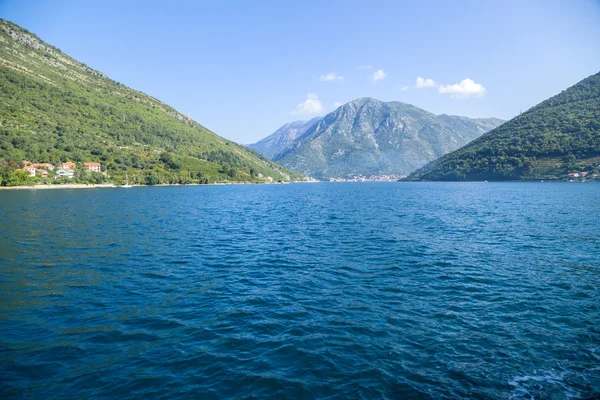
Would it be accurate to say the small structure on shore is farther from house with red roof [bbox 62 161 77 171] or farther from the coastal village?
house with red roof [bbox 62 161 77 171]

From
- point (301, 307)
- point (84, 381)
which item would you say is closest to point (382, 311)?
point (301, 307)

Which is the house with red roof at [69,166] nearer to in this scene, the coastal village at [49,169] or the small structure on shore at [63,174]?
the coastal village at [49,169]

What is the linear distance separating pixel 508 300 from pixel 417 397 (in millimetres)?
12448

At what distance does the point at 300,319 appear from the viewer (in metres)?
16.4

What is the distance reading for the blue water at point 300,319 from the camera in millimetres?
11047

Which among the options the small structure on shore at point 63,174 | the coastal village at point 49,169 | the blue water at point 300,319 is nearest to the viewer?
the blue water at point 300,319

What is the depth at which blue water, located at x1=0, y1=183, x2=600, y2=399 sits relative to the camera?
36.2 feet

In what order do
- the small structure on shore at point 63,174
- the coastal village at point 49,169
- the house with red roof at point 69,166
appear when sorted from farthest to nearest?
the house with red roof at point 69,166
the small structure on shore at point 63,174
the coastal village at point 49,169

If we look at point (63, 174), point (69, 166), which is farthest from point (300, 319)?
point (69, 166)

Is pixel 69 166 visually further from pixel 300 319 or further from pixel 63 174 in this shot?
pixel 300 319

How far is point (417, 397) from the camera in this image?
10.2 m

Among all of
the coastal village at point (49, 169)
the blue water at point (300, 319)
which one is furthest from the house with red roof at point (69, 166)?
the blue water at point (300, 319)

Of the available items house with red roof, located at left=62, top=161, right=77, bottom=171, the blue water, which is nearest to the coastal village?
house with red roof, located at left=62, top=161, right=77, bottom=171

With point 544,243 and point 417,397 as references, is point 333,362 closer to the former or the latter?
point 417,397
